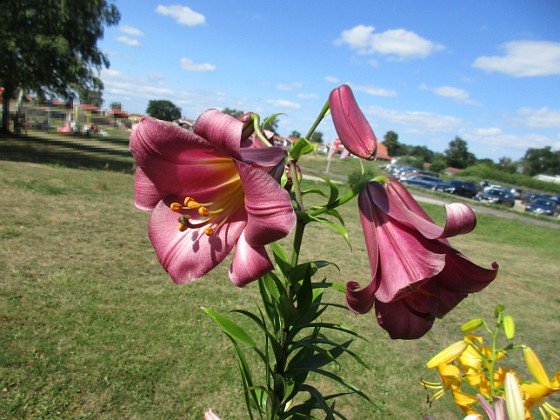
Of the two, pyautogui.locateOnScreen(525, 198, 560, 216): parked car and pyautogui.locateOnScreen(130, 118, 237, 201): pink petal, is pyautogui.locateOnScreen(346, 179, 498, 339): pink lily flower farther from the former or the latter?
pyautogui.locateOnScreen(525, 198, 560, 216): parked car

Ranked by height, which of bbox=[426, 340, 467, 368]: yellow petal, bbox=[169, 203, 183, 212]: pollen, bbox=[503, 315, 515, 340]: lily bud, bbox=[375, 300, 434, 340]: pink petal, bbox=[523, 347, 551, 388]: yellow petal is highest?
bbox=[169, 203, 183, 212]: pollen

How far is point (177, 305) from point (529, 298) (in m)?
4.38

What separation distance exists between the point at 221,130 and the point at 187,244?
20cm

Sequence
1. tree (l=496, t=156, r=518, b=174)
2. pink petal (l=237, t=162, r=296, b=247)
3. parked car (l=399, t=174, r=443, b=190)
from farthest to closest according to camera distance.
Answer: tree (l=496, t=156, r=518, b=174), parked car (l=399, t=174, r=443, b=190), pink petal (l=237, t=162, r=296, b=247)

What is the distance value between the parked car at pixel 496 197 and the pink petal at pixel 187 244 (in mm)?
22176

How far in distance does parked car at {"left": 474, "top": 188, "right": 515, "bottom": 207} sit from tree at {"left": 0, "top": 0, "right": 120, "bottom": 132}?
57.9 feet

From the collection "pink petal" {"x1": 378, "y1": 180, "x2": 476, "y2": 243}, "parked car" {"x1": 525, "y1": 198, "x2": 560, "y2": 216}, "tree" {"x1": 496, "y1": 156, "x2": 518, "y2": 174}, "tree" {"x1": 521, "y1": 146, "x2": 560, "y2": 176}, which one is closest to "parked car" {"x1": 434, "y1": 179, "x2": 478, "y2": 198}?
"parked car" {"x1": 525, "y1": 198, "x2": 560, "y2": 216}

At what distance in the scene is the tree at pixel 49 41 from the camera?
407 inches

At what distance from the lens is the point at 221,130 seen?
1.88 ft

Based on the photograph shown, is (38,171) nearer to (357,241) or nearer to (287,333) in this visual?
(357,241)

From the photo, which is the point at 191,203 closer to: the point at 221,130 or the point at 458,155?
the point at 221,130

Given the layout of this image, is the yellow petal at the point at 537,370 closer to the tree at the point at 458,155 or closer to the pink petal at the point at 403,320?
the pink petal at the point at 403,320

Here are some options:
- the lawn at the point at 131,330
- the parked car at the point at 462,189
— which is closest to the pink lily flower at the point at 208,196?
the lawn at the point at 131,330

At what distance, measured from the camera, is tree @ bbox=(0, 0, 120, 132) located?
10.3 m
